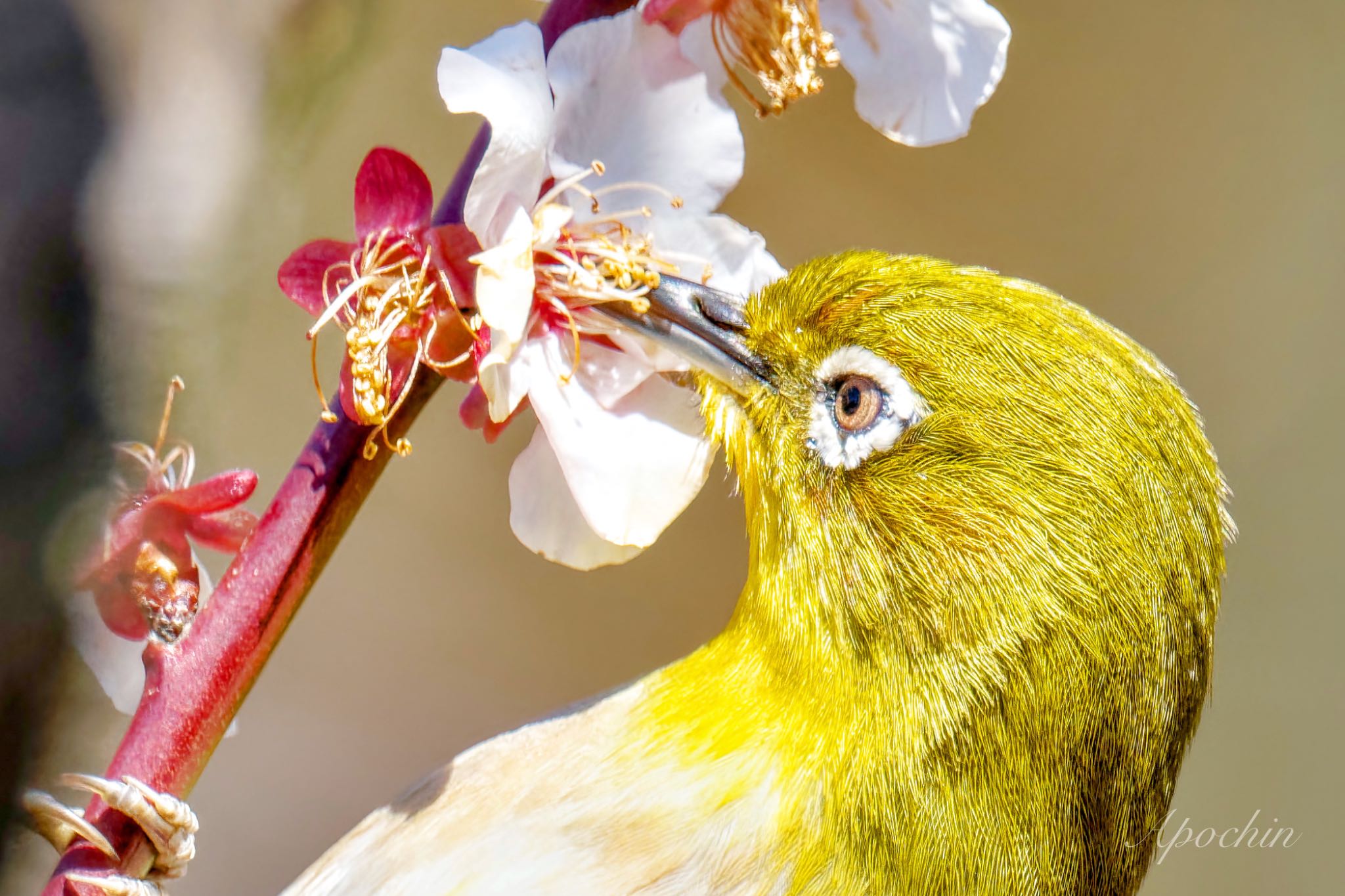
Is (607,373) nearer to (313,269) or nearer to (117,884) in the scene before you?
(313,269)

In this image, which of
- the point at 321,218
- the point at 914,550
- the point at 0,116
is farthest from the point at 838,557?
the point at 0,116

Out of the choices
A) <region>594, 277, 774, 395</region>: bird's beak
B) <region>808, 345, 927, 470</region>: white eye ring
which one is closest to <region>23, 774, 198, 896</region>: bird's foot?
<region>594, 277, 774, 395</region>: bird's beak

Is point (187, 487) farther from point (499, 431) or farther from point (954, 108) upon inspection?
point (954, 108)

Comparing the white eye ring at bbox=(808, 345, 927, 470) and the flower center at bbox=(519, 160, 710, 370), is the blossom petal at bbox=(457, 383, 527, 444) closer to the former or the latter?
the flower center at bbox=(519, 160, 710, 370)
